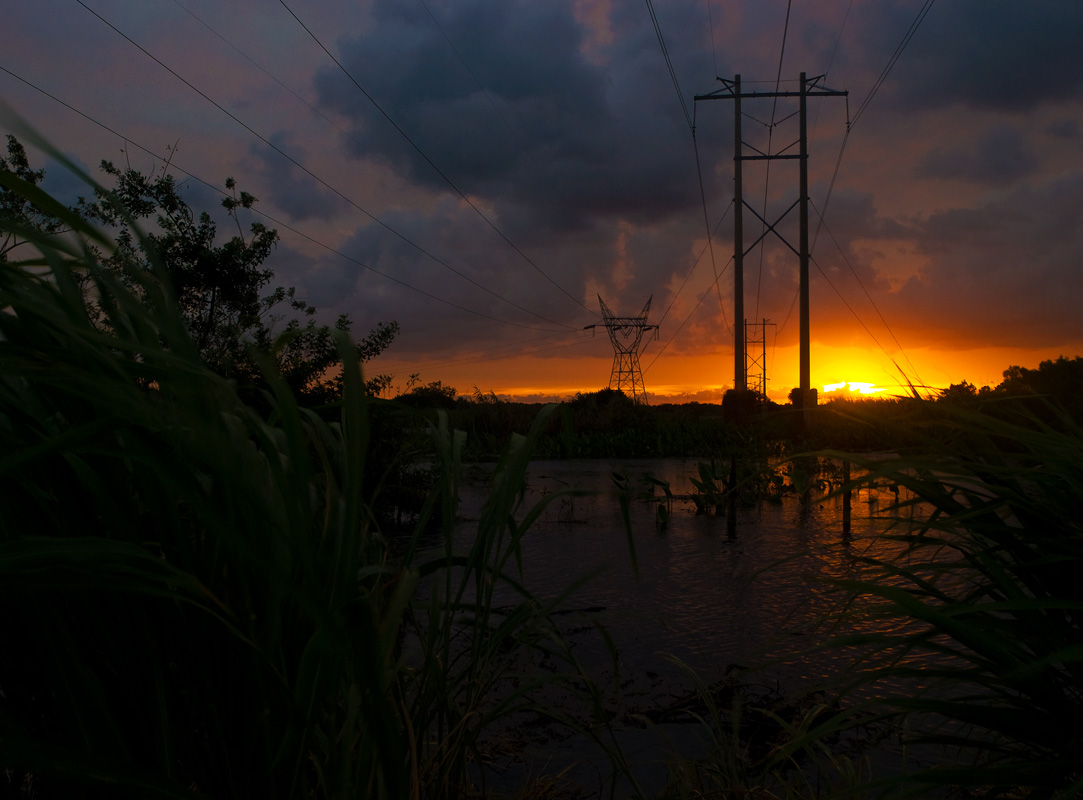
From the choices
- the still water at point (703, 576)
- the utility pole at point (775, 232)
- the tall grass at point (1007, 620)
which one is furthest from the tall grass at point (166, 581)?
the utility pole at point (775, 232)

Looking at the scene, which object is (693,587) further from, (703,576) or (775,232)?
(775,232)

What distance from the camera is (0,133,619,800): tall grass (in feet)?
2.26

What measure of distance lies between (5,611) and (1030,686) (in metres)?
1.39

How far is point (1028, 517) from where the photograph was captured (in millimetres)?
1267

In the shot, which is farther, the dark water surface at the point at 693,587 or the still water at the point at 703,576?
the still water at the point at 703,576

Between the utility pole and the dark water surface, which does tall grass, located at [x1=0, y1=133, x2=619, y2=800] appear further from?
the utility pole

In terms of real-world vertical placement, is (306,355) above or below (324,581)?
above

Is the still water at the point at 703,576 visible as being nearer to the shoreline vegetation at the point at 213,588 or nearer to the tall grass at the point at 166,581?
the shoreline vegetation at the point at 213,588

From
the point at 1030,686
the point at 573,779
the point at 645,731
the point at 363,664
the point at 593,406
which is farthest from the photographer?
the point at 593,406

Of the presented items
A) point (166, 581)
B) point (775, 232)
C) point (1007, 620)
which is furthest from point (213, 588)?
point (775, 232)

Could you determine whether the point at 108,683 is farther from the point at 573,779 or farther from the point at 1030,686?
the point at 573,779

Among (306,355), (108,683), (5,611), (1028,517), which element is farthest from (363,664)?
(306,355)

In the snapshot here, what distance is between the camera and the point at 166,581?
0.69 metres

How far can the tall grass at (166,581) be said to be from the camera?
688 mm
